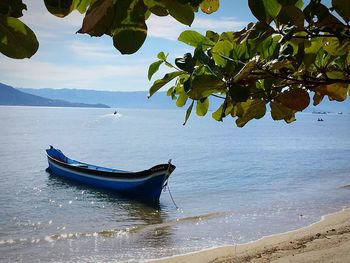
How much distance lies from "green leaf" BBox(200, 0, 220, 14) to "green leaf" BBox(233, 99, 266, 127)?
426 millimetres

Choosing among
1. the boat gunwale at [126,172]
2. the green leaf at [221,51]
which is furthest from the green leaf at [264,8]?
the boat gunwale at [126,172]

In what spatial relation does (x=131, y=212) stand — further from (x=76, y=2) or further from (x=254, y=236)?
(x=76, y=2)

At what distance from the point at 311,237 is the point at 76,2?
1149cm

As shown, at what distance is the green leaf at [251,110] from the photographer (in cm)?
152

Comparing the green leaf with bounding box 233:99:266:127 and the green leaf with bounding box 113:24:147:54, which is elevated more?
the green leaf with bounding box 113:24:147:54

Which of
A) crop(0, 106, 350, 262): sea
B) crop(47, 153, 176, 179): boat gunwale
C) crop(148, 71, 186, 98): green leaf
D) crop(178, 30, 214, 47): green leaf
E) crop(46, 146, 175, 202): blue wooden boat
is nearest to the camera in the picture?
crop(178, 30, 214, 47): green leaf

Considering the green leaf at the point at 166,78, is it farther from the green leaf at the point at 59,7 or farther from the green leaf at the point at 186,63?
the green leaf at the point at 59,7

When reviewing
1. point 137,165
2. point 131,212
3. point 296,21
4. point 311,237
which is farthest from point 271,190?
point 296,21

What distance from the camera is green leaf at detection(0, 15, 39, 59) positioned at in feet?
2.47

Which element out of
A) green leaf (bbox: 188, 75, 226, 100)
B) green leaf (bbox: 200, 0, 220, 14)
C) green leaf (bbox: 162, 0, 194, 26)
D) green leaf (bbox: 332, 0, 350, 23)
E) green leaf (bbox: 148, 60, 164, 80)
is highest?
green leaf (bbox: 200, 0, 220, 14)

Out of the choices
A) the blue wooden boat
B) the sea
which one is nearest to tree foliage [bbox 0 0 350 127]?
the sea

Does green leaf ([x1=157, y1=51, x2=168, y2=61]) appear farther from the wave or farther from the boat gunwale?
the boat gunwale

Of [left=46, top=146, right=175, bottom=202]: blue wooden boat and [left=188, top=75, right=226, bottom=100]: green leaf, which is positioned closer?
[left=188, top=75, right=226, bottom=100]: green leaf

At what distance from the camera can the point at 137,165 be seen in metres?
43.6
